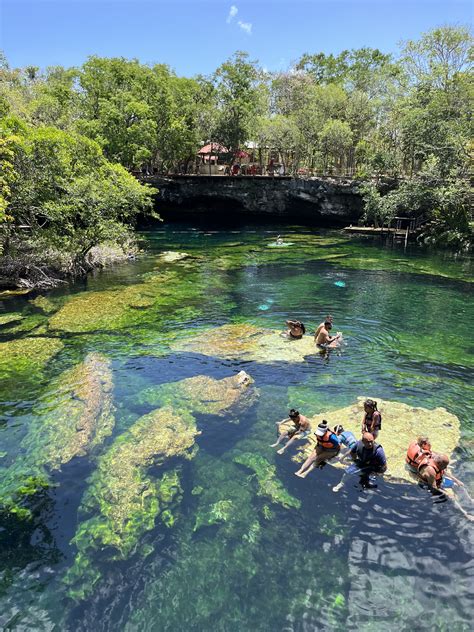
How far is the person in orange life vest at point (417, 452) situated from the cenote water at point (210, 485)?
66cm

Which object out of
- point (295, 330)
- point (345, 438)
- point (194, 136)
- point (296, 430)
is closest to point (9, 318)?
point (295, 330)

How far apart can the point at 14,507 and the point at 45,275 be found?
23.4 m

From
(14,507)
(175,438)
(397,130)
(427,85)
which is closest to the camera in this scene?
(14,507)

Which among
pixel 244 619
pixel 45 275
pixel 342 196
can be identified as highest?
pixel 342 196

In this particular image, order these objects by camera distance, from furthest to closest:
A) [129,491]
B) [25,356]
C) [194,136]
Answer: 1. [194,136]
2. [25,356]
3. [129,491]

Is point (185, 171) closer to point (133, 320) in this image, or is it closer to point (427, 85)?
point (427, 85)

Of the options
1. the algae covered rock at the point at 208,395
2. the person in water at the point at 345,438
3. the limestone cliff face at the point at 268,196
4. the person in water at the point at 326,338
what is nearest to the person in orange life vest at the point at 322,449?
the person in water at the point at 345,438

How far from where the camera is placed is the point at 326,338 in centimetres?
2008

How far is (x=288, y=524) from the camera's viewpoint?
1033 cm

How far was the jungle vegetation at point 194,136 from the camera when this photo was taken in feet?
101

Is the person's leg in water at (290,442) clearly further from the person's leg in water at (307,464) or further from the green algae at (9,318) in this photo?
the green algae at (9,318)

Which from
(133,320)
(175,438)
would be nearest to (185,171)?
(133,320)

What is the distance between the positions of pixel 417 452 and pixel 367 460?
130 centimetres

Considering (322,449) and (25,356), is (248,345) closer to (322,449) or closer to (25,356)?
(322,449)
